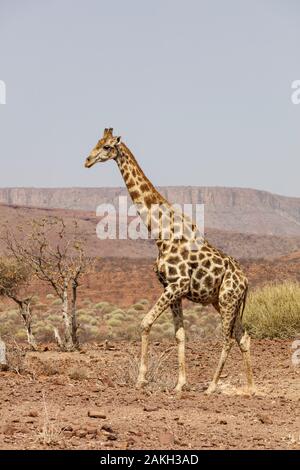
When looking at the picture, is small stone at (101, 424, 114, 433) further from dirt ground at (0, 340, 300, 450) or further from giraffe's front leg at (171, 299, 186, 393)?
giraffe's front leg at (171, 299, 186, 393)

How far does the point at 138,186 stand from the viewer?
391 inches

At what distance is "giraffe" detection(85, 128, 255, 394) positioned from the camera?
958 cm

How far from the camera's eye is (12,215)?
280 feet

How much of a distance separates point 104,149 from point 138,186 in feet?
2.03

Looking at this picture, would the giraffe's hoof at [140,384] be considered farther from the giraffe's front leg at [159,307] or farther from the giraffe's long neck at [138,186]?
the giraffe's long neck at [138,186]

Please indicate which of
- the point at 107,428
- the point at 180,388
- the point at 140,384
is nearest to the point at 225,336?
the point at 180,388

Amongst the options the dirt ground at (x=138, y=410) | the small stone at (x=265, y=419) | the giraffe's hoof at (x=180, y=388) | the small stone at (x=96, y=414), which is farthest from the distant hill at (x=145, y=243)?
the small stone at (x=96, y=414)

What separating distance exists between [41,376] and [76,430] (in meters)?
4.25

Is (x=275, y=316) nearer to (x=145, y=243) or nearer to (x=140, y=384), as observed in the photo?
(x=140, y=384)

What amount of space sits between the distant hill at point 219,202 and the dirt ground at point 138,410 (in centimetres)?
12493

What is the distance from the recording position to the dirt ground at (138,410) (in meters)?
6.63

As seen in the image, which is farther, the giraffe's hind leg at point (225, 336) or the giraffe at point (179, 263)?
the giraffe's hind leg at point (225, 336)
